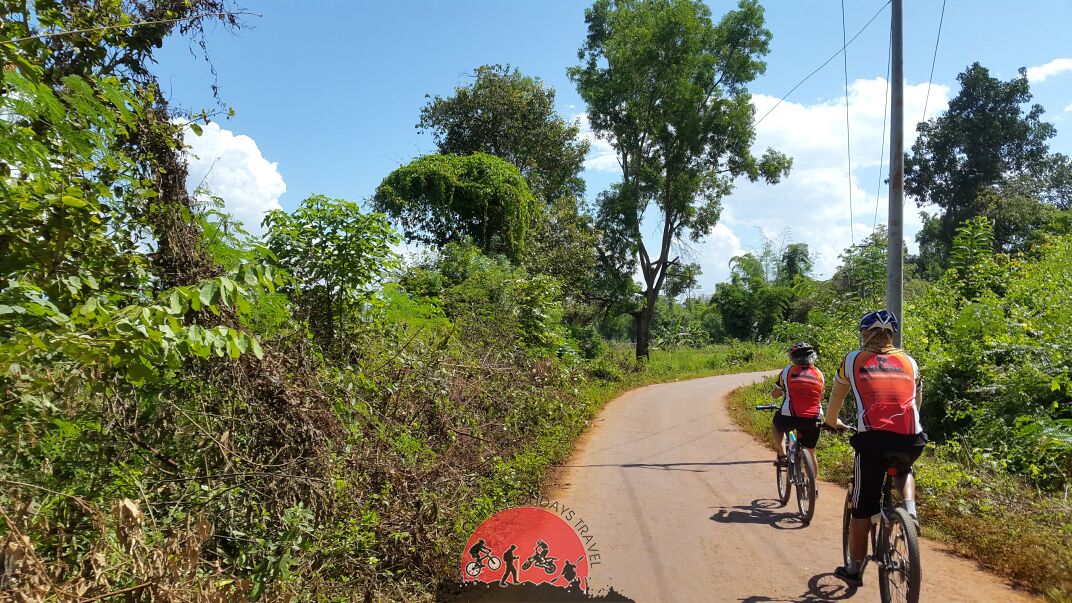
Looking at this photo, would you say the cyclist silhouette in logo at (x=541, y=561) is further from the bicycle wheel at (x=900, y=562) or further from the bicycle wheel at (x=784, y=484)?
the bicycle wheel at (x=784, y=484)

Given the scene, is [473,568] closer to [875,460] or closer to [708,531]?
[708,531]

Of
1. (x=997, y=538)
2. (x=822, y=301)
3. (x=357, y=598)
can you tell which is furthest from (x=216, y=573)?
(x=822, y=301)

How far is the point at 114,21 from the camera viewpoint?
3.77 meters

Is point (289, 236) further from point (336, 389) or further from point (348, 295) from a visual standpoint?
point (336, 389)

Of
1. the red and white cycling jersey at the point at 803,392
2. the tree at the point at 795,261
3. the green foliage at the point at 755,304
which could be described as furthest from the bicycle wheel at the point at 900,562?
the tree at the point at 795,261

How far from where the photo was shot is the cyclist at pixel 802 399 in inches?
267

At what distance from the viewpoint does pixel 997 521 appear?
6242 mm

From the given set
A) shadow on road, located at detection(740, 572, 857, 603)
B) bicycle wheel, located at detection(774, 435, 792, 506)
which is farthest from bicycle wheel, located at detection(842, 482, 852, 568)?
bicycle wheel, located at detection(774, 435, 792, 506)

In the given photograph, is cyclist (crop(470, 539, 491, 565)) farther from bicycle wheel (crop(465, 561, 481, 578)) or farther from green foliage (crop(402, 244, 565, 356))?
green foliage (crop(402, 244, 565, 356))

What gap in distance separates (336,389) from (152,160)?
2.28m

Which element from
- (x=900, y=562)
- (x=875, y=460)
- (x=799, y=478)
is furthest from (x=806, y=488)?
(x=900, y=562)

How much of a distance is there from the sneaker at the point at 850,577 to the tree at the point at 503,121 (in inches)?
885

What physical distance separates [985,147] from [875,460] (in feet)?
142

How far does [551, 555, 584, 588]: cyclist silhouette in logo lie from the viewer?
491 cm
